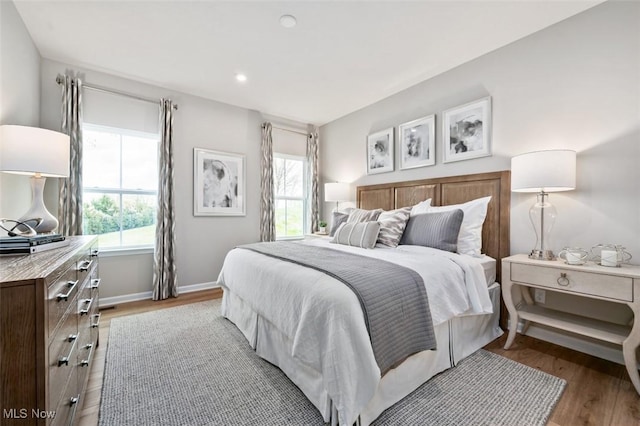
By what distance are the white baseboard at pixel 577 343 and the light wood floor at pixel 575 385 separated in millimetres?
56

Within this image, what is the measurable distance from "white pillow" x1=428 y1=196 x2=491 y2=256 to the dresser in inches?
108

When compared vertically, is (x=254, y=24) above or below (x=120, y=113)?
above

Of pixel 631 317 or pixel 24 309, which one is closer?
pixel 24 309

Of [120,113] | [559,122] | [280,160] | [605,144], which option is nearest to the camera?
[605,144]

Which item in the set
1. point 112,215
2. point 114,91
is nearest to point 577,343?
point 112,215

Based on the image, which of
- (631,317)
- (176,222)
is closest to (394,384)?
(631,317)

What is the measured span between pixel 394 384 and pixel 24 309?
5.40 feet

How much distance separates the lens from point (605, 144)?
2.11 meters

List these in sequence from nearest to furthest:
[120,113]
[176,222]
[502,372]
A: [502,372], [120,113], [176,222]

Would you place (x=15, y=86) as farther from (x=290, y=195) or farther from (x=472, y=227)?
(x=472, y=227)

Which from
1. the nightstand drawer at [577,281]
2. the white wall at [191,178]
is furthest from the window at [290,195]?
the nightstand drawer at [577,281]

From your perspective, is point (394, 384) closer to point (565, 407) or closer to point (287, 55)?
point (565, 407)

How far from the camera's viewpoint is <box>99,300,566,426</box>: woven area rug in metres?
1.46

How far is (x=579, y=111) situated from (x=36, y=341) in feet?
11.6
